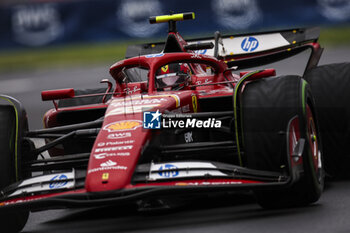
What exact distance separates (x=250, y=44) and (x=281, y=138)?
5139mm

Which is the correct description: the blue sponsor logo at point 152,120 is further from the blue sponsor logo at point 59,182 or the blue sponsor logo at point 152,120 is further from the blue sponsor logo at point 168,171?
the blue sponsor logo at point 59,182

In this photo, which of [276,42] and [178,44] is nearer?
[178,44]

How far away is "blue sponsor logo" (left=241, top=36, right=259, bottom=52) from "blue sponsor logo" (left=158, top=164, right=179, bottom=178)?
543 cm

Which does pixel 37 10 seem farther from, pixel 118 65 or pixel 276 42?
pixel 118 65

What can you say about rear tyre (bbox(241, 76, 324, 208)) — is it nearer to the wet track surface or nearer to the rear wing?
the wet track surface

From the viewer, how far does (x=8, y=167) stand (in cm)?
682

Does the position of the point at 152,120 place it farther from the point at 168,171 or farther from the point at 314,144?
the point at 314,144

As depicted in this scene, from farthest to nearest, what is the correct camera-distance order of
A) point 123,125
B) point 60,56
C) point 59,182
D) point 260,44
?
point 60,56 → point 260,44 → point 123,125 → point 59,182

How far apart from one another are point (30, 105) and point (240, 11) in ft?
20.1

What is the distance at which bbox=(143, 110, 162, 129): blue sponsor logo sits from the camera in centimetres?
668

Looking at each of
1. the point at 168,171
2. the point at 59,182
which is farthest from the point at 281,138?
the point at 59,182

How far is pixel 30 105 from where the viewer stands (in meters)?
18.2

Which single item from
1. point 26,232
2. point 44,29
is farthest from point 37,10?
point 26,232

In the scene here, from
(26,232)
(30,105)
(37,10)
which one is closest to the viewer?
(26,232)
